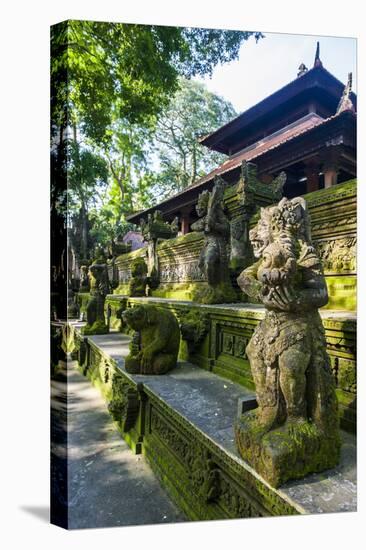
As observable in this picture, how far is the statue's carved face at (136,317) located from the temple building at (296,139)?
2.89m

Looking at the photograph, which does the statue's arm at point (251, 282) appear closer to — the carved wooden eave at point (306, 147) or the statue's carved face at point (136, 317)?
the statue's carved face at point (136, 317)

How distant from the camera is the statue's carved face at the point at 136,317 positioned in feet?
13.0

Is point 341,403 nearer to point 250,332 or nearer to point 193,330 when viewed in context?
point 250,332

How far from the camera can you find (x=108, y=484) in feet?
10.5

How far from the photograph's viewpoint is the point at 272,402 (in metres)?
1.91

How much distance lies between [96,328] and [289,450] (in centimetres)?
608

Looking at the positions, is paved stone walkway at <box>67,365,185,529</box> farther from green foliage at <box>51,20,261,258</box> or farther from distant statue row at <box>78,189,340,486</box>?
green foliage at <box>51,20,261,258</box>

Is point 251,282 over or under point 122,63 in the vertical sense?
under

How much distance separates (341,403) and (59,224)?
2586mm

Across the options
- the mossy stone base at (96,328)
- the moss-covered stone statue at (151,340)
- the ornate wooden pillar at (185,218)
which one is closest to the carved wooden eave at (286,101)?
the ornate wooden pillar at (185,218)

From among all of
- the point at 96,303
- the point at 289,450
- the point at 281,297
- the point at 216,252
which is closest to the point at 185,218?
the point at 96,303

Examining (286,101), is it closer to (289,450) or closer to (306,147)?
(306,147)

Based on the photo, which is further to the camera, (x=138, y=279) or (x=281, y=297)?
(x=138, y=279)

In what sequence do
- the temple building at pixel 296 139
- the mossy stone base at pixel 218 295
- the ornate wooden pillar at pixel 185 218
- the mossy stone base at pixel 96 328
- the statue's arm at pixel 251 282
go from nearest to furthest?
the statue's arm at pixel 251 282, the mossy stone base at pixel 218 295, the temple building at pixel 296 139, the mossy stone base at pixel 96 328, the ornate wooden pillar at pixel 185 218
